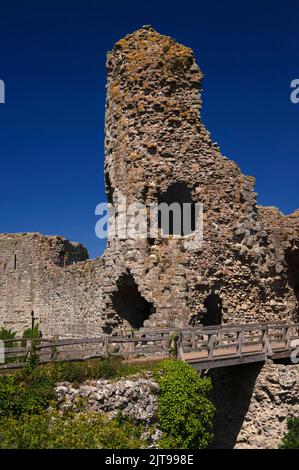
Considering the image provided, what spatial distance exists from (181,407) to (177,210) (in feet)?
29.9

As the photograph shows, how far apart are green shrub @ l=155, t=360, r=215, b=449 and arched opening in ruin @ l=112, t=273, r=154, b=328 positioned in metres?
6.63

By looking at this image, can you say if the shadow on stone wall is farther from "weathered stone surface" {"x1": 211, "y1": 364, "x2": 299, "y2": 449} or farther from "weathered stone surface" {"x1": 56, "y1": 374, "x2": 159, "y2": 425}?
"weathered stone surface" {"x1": 56, "y1": 374, "x2": 159, "y2": 425}

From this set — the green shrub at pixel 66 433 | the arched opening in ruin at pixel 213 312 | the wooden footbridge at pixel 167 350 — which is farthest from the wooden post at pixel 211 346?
the arched opening in ruin at pixel 213 312

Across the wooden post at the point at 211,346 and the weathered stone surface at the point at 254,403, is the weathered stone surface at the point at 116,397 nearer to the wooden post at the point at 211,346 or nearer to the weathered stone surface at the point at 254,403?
the wooden post at the point at 211,346

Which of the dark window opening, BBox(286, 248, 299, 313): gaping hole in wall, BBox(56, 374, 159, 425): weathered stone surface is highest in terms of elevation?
the dark window opening

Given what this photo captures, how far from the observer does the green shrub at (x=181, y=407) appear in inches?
520

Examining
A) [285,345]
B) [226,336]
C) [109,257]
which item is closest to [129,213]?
[109,257]

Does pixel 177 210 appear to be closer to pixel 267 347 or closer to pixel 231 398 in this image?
pixel 267 347

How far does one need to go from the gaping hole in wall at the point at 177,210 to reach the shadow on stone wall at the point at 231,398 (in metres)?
5.54

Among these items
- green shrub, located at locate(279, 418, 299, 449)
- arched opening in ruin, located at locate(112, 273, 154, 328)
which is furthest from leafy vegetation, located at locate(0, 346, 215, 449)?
arched opening in ruin, located at locate(112, 273, 154, 328)

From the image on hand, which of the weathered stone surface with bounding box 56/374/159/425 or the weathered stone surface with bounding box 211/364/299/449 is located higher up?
the weathered stone surface with bounding box 56/374/159/425

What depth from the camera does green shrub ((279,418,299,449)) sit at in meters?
15.8
